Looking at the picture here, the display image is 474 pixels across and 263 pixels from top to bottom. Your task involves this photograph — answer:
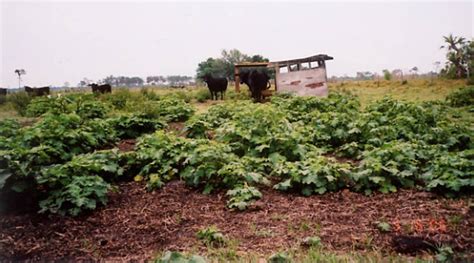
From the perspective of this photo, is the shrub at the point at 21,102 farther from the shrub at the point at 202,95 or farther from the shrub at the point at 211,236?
the shrub at the point at 211,236

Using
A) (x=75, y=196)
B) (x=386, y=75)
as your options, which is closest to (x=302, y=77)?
(x=386, y=75)

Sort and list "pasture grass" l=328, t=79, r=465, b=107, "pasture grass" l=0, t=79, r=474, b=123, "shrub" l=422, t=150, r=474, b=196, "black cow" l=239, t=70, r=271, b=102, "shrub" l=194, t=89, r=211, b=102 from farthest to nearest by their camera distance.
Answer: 1. "shrub" l=194, t=89, r=211, b=102
2. "black cow" l=239, t=70, r=271, b=102
3. "pasture grass" l=328, t=79, r=465, b=107
4. "pasture grass" l=0, t=79, r=474, b=123
5. "shrub" l=422, t=150, r=474, b=196

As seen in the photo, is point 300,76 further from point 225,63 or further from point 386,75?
point 386,75

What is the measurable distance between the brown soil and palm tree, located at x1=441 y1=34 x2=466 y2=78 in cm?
352

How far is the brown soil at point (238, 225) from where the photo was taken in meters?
2.84

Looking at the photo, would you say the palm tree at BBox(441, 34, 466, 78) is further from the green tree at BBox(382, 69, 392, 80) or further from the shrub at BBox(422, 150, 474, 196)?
the shrub at BBox(422, 150, 474, 196)

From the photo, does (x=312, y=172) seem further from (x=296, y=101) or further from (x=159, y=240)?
(x=296, y=101)

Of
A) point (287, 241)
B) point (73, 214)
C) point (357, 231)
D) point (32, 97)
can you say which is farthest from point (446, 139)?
point (32, 97)

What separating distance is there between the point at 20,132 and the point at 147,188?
6.09 ft

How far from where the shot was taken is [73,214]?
333cm

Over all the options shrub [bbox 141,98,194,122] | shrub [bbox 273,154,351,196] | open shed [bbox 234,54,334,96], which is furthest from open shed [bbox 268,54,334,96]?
shrub [bbox 273,154,351,196]

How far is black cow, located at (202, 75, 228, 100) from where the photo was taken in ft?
41.1

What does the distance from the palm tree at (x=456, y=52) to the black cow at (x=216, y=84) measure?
24.9ft

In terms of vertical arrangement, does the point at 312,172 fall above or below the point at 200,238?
above
